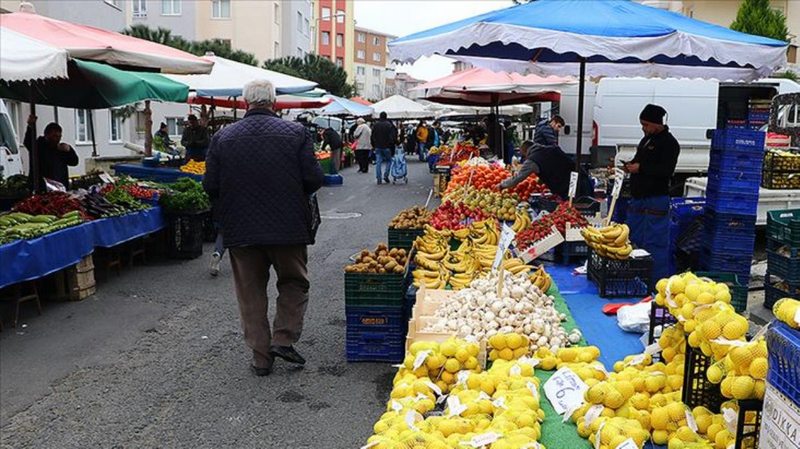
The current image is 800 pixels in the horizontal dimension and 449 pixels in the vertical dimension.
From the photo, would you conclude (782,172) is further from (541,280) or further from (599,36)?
(541,280)

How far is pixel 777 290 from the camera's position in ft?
23.6

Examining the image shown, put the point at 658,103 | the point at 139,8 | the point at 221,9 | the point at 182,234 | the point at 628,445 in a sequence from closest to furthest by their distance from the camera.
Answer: the point at 628,445 → the point at 182,234 → the point at 658,103 → the point at 139,8 → the point at 221,9

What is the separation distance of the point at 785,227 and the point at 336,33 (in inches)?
3109

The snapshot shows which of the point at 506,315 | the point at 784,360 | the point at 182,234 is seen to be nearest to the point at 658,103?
the point at 182,234

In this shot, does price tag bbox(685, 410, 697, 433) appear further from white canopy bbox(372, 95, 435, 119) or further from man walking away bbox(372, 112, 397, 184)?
white canopy bbox(372, 95, 435, 119)

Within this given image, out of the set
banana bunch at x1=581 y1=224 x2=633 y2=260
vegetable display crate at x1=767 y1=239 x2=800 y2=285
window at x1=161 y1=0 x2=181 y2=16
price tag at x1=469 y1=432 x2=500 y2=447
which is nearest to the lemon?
price tag at x1=469 y1=432 x2=500 y2=447

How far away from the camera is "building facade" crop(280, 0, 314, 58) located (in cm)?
5322

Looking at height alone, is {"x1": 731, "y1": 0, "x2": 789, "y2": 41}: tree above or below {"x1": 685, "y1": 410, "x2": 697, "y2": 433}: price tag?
above

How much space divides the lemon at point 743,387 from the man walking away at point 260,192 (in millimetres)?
3495

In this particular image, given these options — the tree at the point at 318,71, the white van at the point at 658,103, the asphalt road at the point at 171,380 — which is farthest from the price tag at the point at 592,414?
the tree at the point at 318,71

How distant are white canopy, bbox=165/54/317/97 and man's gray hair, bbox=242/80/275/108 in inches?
272

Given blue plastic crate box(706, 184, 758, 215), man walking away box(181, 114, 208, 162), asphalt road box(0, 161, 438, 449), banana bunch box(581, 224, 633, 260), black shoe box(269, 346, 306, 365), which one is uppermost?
man walking away box(181, 114, 208, 162)

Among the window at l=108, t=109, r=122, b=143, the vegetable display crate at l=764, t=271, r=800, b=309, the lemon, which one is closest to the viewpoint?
the lemon

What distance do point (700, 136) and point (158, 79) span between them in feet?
38.6
